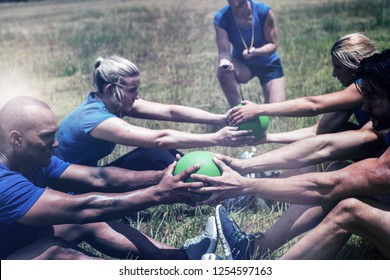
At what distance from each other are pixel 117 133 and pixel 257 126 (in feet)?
3.80

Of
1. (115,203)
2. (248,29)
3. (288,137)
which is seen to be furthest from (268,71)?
(115,203)

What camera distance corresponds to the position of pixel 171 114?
17.8ft

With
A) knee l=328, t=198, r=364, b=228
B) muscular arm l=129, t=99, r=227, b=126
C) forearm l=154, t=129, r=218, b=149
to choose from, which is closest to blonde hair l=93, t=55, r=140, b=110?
forearm l=154, t=129, r=218, b=149

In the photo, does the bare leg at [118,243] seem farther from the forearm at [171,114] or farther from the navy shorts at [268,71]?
the navy shorts at [268,71]

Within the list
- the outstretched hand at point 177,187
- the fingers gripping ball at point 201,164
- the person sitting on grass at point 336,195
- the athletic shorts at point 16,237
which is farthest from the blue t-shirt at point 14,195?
the person sitting on grass at point 336,195

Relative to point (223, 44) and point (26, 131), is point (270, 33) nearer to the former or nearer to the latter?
point (223, 44)

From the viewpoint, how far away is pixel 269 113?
490 cm

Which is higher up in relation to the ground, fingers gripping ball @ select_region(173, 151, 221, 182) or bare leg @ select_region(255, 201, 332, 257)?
fingers gripping ball @ select_region(173, 151, 221, 182)

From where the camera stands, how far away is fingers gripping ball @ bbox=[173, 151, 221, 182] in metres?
3.98

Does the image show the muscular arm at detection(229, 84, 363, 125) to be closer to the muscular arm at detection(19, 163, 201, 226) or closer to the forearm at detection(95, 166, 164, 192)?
the forearm at detection(95, 166, 164, 192)

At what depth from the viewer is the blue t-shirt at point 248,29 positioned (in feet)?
21.7

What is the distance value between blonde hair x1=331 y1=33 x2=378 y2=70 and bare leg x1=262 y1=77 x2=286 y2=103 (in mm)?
2073
